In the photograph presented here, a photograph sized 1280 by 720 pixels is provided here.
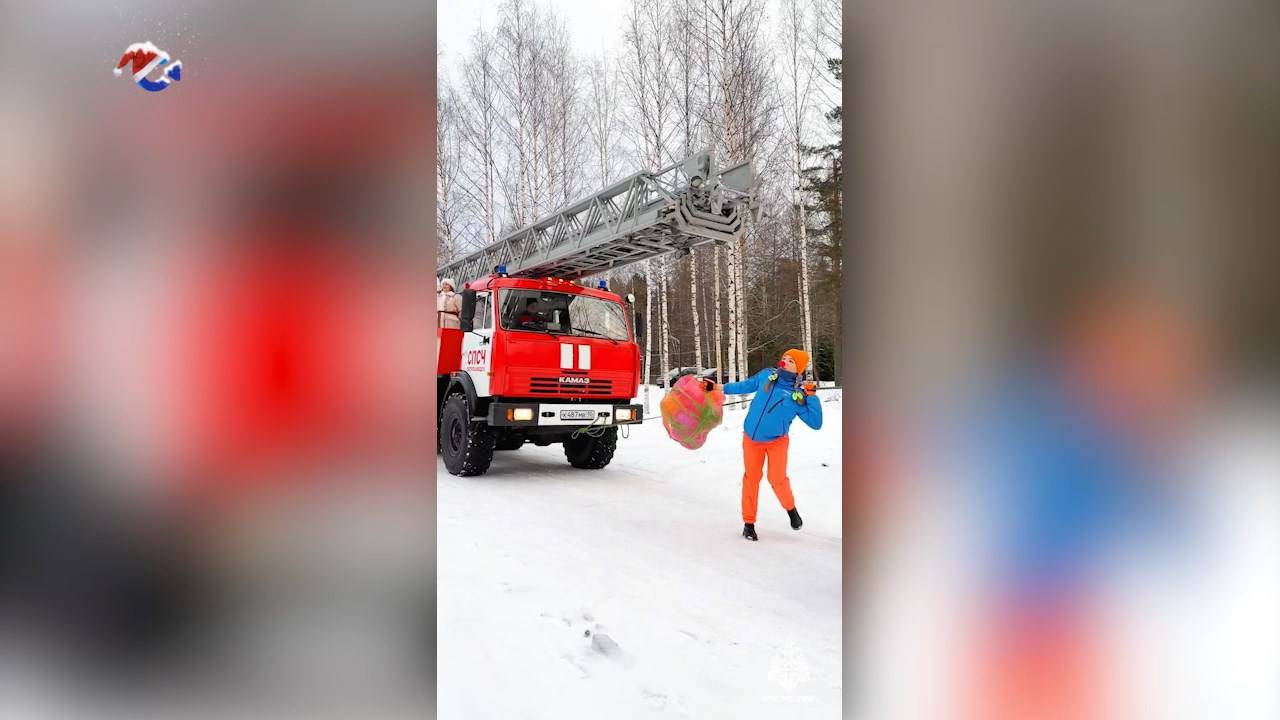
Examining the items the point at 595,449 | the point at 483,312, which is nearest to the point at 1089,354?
the point at 483,312

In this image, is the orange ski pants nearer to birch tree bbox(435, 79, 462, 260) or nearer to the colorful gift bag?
the colorful gift bag

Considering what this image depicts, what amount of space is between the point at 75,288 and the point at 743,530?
121 inches

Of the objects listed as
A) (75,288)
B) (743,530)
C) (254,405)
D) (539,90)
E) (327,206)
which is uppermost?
(539,90)

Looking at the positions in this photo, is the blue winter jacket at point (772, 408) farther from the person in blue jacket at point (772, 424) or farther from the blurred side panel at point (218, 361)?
the blurred side panel at point (218, 361)

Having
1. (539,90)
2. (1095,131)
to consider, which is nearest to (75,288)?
(1095,131)

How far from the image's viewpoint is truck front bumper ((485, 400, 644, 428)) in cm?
452

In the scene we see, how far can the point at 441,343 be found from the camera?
531 cm

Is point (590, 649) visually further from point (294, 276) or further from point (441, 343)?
point (441, 343)

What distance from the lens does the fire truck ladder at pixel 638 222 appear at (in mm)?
3855

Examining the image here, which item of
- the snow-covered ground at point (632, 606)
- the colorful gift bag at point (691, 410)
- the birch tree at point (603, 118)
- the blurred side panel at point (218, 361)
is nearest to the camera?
the blurred side panel at point (218, 361)

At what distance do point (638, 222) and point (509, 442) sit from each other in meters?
2.53

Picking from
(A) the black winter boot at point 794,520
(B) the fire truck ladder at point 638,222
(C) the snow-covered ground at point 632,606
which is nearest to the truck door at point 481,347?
(B) the fire truck ladder at point 638,222

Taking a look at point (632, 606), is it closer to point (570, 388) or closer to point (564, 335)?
point (570, 388)

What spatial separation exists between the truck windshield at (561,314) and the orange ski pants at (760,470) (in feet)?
7.40
